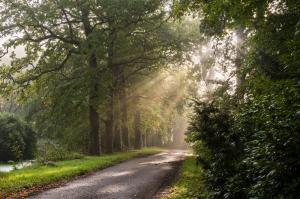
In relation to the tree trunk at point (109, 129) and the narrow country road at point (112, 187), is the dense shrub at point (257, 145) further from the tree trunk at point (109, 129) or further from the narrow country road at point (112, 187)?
the tree trunk at point (109, 129)

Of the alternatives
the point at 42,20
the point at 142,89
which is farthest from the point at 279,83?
the point at 142,89

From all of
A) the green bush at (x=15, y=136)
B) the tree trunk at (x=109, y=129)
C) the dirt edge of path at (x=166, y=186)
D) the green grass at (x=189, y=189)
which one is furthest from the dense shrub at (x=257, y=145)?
the green bush at (x=15, y=136)

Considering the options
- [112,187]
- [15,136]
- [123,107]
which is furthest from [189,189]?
[123,107]

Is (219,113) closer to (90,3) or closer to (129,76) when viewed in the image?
(90,3)

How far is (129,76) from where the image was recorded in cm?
3944

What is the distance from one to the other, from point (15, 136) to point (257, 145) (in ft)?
105

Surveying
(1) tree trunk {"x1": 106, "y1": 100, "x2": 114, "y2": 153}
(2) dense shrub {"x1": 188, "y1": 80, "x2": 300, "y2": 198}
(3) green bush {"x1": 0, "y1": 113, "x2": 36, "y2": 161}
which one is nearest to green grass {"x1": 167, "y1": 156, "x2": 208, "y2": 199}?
(2) dense shrub {"x1": 188, "y1": 80, "x2": 300, "y2": 198}

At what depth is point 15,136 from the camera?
35.7m

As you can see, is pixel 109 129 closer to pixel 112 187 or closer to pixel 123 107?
pixel 123 107

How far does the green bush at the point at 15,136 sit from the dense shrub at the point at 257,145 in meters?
28.4

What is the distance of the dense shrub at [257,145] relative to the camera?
5.84 meters

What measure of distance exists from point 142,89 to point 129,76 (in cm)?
334

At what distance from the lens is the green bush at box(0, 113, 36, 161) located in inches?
1471

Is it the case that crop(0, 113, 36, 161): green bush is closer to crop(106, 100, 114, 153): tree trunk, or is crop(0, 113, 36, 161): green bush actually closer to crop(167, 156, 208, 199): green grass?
crop(106, 100, 114, 153): tree trunk
